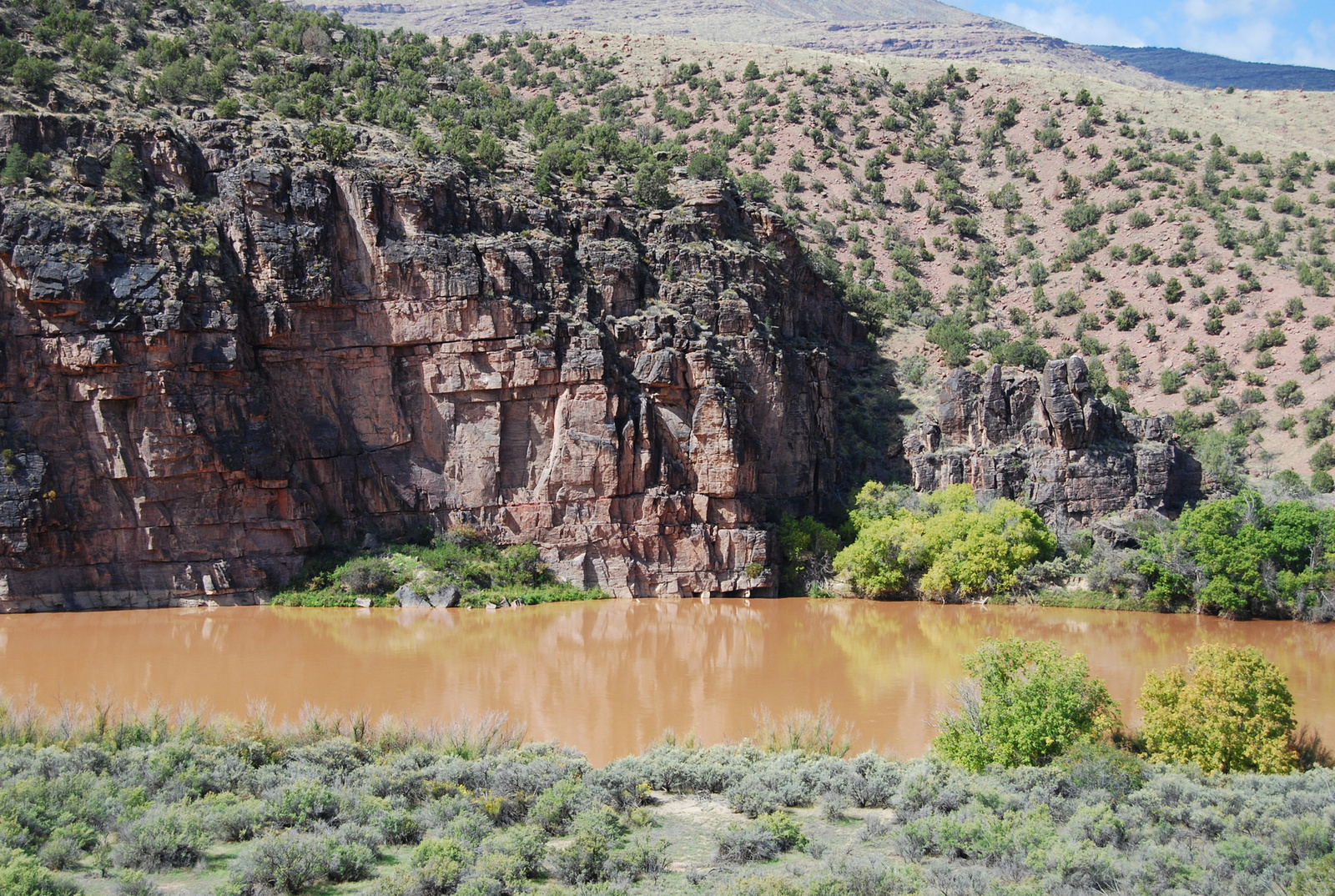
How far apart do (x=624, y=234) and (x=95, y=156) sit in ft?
71.8

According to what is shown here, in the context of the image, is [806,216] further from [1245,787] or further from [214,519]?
[1245,787]

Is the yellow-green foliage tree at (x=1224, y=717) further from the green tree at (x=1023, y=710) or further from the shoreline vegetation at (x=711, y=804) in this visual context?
the green tree at (x=1023, y=710)

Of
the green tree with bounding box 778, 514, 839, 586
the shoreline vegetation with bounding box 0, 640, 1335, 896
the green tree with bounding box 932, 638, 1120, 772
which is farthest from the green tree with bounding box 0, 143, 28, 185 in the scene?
the green tree with bounding box 932, 638, 1120, 772

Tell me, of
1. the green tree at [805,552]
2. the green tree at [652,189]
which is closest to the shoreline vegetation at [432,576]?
the green tree at [805,552]

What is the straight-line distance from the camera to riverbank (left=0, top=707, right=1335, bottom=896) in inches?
446

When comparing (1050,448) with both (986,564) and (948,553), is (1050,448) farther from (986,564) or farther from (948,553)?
(948,553)

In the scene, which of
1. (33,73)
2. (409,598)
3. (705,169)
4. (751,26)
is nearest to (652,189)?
(705,169)

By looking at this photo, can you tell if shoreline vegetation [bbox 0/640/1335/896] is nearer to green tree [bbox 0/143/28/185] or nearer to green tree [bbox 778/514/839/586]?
green tree [bbox 778/514/839/586]

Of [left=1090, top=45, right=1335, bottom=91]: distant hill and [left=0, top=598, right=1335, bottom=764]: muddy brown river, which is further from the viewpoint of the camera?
[left=1090, top=45, right=1335, bottom=91]: distant hill

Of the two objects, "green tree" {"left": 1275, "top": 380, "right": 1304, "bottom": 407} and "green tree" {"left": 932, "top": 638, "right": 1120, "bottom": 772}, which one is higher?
"green tree" {"left": 1275, "top": 380, "right": 1304, "bottom": 407}

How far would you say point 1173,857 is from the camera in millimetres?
11625

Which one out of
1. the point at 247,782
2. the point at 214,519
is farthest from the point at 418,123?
the point at 247,782

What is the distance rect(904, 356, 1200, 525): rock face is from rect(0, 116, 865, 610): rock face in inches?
286

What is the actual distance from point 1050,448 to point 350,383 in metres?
31.5
